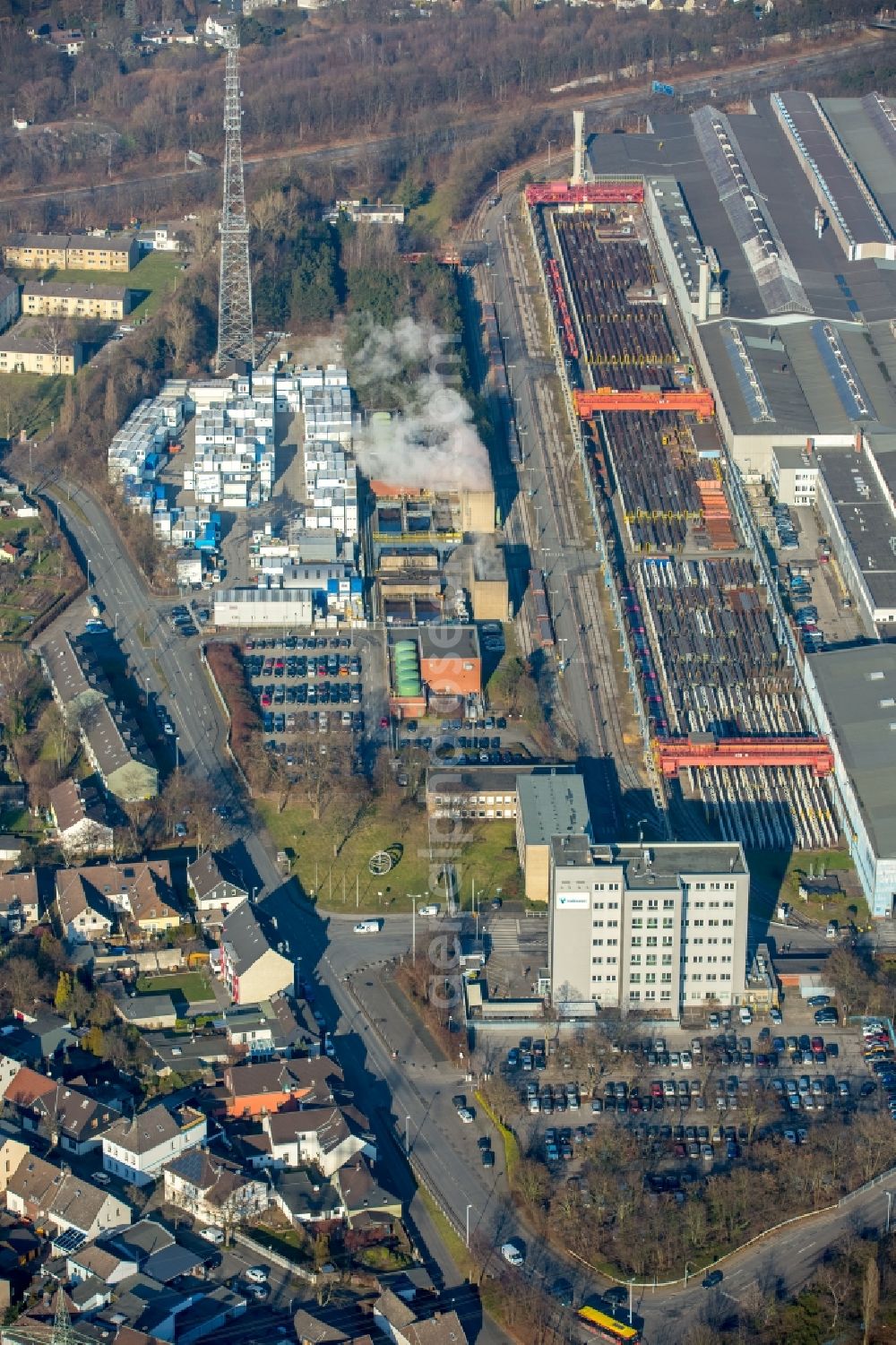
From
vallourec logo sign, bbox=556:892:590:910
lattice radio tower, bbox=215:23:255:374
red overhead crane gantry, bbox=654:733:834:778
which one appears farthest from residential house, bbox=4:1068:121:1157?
lattice radio tower, bbox=215:23:255:374

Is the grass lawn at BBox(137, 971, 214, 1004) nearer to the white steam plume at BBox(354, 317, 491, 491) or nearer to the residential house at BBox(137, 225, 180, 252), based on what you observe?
the white steam plume at BBox(354, 317, 491, 491)

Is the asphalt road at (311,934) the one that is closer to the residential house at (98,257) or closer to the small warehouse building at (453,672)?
the small warehouse building at (453,672)

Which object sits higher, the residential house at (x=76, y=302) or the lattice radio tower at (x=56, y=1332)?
the residential house at (x=76, y=302)

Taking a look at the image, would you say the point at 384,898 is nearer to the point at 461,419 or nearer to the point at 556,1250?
the point at 556,1250

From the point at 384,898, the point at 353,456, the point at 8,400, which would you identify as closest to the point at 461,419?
the point at 353,456

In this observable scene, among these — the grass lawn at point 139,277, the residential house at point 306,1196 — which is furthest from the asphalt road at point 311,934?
the grass lawn at point 139,277

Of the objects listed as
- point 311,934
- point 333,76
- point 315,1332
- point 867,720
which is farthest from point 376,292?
point 315,1332

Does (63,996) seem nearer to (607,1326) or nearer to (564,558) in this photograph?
(607,1326)
